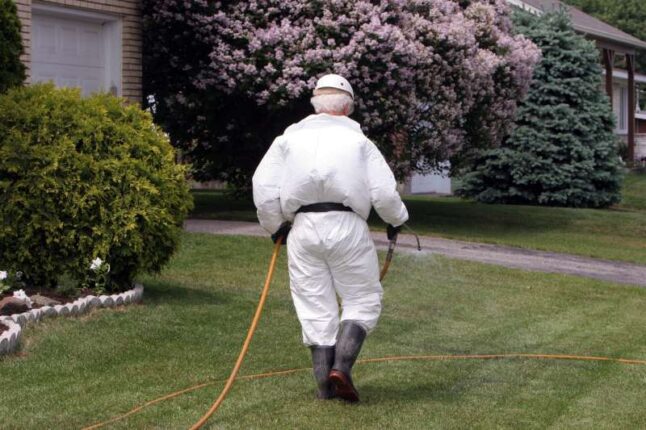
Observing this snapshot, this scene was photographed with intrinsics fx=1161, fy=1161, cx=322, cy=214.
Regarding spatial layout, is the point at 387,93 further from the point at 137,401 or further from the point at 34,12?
the point at 137,401

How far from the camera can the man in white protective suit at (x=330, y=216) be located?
655 cm

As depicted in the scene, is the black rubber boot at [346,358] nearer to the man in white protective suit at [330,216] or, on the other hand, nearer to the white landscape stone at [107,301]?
the man in white protective suit at [330,216]

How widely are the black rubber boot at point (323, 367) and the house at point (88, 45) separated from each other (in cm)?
763

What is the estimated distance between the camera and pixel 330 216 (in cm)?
661

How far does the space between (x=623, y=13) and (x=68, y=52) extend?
5444 cm

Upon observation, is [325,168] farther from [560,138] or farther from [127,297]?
[560,138]

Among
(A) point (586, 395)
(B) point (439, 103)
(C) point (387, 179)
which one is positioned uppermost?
(B) point (439, 103)

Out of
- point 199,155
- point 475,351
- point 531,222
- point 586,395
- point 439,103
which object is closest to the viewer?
point 586,395

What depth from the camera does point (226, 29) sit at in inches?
608

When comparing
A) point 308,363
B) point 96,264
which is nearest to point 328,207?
point 308,363

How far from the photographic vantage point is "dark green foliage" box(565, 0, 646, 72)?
2502 inches

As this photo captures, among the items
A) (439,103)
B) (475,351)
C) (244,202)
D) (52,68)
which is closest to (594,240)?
(439,103)

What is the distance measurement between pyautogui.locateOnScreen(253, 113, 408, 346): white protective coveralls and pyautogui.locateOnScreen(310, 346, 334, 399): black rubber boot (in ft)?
0.14

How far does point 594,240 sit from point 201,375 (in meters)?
12.4
